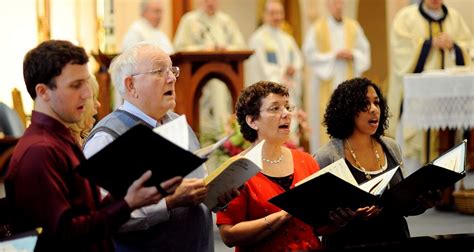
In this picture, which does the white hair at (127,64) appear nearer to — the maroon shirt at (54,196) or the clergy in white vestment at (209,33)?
the maroon shirt at (54,196)

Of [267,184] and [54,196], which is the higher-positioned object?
[54,196]

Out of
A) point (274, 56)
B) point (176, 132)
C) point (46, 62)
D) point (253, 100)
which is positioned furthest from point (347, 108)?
point (274, 56)

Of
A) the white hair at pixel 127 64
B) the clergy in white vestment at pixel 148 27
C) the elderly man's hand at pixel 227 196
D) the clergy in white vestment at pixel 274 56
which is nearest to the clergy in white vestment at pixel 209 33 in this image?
the clergy in white vestment at pixel 148 27

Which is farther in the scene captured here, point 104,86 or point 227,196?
point 104,86

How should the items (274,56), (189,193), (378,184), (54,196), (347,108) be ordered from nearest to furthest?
A: (54,196)
(189,193)
(378,184)
(347,108)
(274,56)

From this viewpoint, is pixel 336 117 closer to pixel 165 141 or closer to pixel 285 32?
pixel 165 141

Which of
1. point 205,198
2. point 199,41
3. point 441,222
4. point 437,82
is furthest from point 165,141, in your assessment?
point 199,41

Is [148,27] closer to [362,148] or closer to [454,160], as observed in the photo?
[362,148]

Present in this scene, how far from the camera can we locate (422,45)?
Answer: 9.81 m

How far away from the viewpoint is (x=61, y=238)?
3.01 meters

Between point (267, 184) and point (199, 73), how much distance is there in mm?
4398

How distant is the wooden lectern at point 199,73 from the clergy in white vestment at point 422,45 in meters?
2.01

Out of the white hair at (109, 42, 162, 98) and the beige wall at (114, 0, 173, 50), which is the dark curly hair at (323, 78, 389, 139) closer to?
the white hair at (109, 42, 162, 98)

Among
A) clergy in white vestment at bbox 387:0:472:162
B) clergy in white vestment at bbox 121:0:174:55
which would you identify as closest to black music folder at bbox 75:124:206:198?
clergy in white vestment at bbox 387:0:472:162
